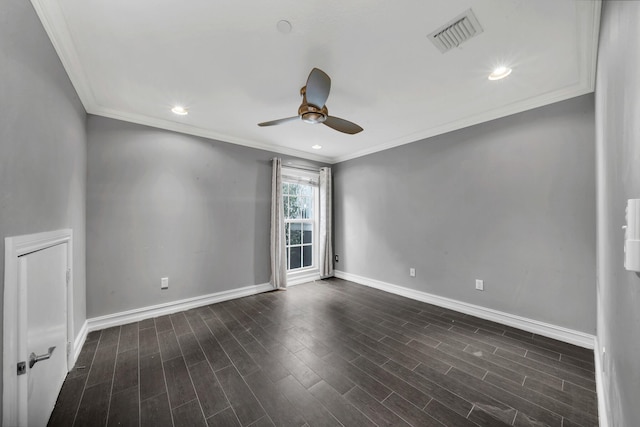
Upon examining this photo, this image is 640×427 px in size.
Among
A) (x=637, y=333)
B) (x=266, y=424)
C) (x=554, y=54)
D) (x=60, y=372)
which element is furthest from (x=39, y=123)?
(x=554, y=54)

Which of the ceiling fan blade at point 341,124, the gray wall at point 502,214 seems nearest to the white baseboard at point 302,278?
the gray wall at point 502,214

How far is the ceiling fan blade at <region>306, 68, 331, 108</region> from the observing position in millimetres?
1665

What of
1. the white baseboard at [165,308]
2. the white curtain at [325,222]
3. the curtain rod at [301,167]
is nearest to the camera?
the white baseboard at [165,308]

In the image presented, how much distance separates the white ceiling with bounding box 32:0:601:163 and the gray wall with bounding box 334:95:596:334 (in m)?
0.33

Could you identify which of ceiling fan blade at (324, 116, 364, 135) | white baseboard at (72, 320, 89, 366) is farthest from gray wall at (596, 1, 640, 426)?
white baseboard at (72, 320, 89, 366)

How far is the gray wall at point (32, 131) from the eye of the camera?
105 cm

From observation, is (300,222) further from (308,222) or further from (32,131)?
(32,131)

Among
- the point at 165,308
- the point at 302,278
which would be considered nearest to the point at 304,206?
the point at 302,278

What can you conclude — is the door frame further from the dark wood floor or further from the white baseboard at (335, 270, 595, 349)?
the white baseboard at (335, 270, 595, 349)

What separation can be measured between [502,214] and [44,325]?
4036mm

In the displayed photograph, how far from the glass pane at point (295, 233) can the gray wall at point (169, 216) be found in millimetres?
637

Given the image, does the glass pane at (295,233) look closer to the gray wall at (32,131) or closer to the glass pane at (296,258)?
the glass pane at (296,258)

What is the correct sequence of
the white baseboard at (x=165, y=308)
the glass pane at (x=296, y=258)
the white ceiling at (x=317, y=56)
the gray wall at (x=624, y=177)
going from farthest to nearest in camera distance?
1. the glass pane at (x=296, y=258)
2. the white baseboard at (x=165, y=308)
3. the white ceiling at (x=317, y=56)
4. the gray wall at (x=624, y=177)

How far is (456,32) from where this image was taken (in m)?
1.60
